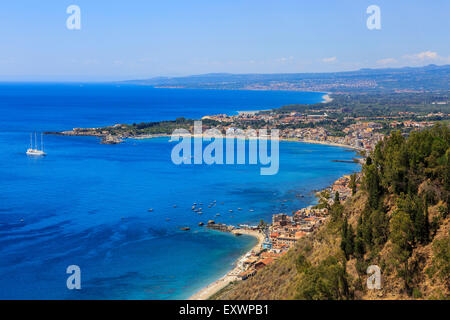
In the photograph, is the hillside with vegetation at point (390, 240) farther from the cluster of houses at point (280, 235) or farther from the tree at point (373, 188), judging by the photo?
the cluster of houses at point (280, 235)

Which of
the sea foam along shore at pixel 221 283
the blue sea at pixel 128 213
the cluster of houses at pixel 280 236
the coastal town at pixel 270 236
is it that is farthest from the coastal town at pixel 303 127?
the sea foam along shore at pixel 221 283

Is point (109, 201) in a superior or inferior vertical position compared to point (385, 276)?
inferior

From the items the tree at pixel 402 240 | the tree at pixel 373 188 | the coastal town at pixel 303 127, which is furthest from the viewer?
the coastal town at pixel 303 127

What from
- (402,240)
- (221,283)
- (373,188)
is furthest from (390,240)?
(221,283)

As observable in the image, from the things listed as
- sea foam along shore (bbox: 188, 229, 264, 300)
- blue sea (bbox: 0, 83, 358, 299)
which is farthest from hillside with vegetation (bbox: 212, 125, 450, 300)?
blue sea (bbox: 0, 83, 358, 299)

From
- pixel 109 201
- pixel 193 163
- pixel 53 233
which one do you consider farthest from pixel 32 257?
pixel 193 163

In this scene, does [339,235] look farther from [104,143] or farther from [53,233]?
[104,143]
